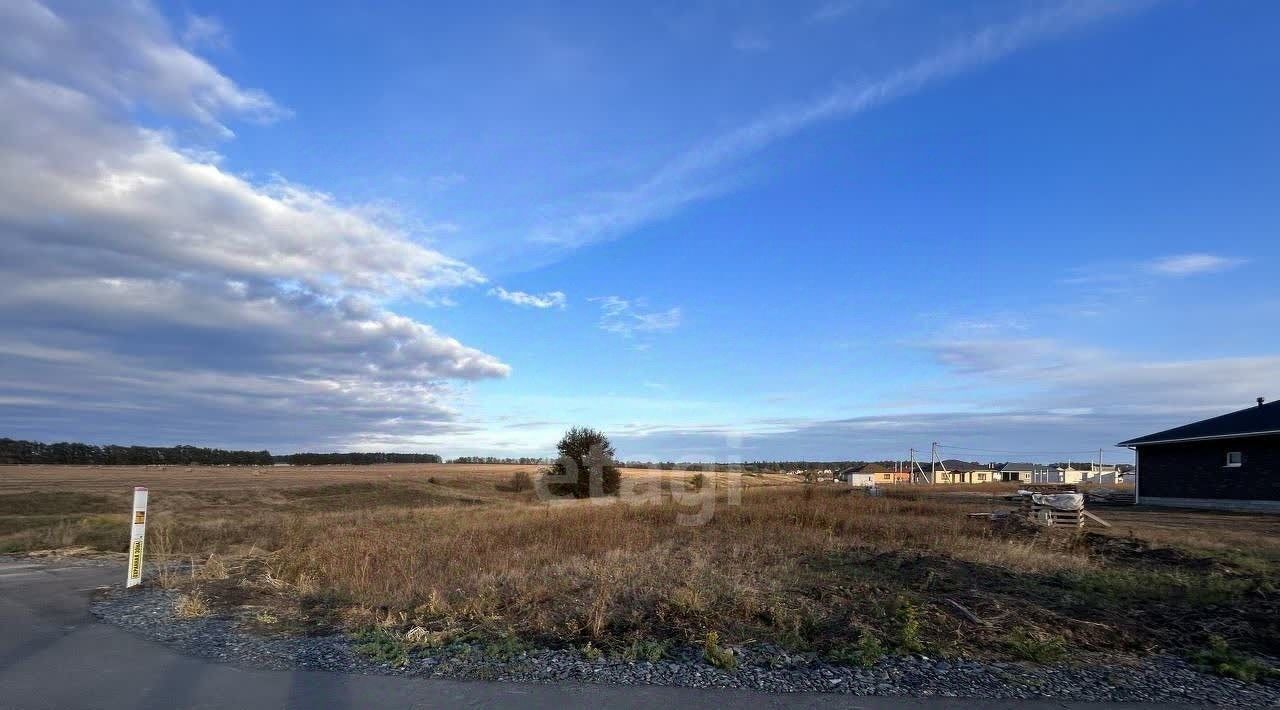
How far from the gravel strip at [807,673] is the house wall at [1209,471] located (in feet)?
89.9

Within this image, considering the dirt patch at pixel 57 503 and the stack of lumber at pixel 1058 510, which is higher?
the stack of lumber at pixel 1058 510

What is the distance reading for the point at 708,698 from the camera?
218 inches

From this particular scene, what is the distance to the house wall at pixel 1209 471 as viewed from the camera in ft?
88.8

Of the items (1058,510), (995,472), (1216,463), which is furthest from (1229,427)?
(995,472)

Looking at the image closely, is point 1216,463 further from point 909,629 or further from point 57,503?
point 57,503

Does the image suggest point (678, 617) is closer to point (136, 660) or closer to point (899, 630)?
point (899, 630)

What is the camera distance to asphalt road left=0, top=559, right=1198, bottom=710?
5.36 m

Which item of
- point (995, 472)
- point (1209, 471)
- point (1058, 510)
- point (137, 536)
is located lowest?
point (995, 472)

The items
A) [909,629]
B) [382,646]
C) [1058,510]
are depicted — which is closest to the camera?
[382,646]

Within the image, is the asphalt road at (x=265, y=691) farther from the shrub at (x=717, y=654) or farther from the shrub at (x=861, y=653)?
the shrub at (x=861, y=653)

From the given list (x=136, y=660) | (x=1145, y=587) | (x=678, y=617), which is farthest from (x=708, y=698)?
(x=1145, y=587)

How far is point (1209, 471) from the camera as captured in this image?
30.0 m

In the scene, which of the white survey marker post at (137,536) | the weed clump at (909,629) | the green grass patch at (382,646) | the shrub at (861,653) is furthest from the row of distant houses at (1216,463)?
the white survey marker post at (137,536)

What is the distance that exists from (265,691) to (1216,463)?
1392 inches
